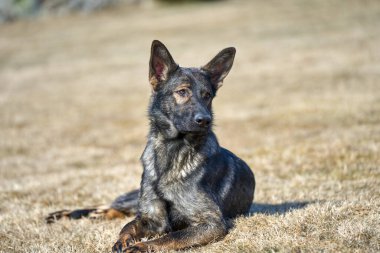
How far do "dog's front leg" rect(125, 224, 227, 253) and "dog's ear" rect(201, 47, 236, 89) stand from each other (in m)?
2.15

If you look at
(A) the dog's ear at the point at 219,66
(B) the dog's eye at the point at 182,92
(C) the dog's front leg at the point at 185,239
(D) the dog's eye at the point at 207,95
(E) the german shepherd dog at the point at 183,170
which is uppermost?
(A) the dog's ear at the point at 219,66

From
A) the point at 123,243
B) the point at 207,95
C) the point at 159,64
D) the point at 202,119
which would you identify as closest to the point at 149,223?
the point at 123,243

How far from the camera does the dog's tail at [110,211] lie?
26.2 ft

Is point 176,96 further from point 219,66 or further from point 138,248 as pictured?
point 138,248

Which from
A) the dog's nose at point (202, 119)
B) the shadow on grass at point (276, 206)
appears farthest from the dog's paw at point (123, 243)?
the shadow on grass at point (276, 206)

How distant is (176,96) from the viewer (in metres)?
6.48

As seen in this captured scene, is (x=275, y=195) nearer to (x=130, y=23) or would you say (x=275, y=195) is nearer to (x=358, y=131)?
(x=358, y=131)

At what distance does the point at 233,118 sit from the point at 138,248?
1293 centimetres

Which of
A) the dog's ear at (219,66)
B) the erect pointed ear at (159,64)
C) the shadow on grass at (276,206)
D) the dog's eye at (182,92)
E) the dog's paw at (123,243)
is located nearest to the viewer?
the dog's paw at (123,243)

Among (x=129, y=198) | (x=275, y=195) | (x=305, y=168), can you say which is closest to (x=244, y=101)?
(x=305, y=168)

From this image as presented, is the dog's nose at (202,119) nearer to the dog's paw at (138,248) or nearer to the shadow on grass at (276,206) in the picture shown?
the dog's paw at (138,248)

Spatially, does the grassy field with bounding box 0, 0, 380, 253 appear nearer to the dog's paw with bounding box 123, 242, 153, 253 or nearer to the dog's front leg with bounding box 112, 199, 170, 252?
the dog's front leg with bounding box 112, 199, 170, 252

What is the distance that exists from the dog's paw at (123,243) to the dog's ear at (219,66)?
2484 mm

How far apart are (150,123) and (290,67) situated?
761 inches
